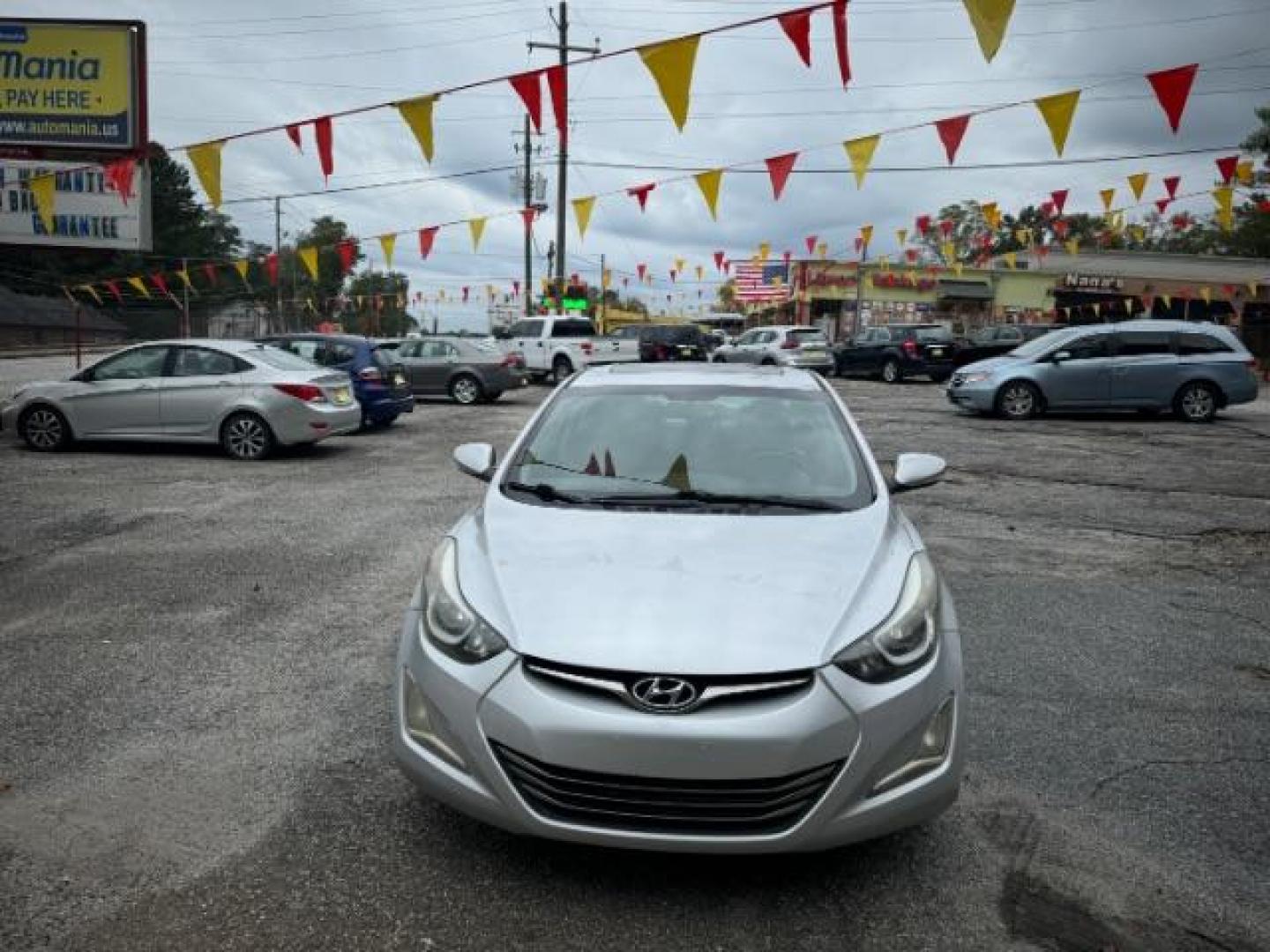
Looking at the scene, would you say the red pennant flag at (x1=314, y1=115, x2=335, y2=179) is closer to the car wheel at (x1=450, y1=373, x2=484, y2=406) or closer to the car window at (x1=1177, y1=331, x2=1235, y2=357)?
the car wheel at (x1=450, y1=373, x2=484, y2=406)

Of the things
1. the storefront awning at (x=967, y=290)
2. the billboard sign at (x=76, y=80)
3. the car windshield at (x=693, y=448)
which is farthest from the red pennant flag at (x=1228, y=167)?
the storefront awning at (x=967, y=290)

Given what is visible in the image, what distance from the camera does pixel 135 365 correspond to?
1125 centimetres

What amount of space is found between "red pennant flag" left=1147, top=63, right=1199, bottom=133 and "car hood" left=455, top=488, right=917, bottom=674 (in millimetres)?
9255

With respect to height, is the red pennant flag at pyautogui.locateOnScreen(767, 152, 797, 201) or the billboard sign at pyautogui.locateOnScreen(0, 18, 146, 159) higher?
the billboard sign at pyautogui.locateOnScreen(0, 18, 146, 159)

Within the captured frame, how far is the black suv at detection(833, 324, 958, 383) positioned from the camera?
26.5m

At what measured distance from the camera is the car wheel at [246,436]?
11.0m

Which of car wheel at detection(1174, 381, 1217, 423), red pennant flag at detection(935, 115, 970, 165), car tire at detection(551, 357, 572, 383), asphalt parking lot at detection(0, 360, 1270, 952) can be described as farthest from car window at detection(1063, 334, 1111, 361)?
car tire at detection(551, 357, 572, 383)

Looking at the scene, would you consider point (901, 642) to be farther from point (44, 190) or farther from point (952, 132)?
point (44, 190)

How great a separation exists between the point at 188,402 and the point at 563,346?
14.2m

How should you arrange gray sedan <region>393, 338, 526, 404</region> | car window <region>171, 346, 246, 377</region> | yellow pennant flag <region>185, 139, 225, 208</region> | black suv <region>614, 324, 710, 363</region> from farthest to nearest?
black suv <region>614, 324, 710, 363</region>
gray sedan <region>393, 338, 526, 404</region>
yellow pennant flag <region>185, 139, 225, 208</region>
car window <region>171, 346, 246, 377</region>

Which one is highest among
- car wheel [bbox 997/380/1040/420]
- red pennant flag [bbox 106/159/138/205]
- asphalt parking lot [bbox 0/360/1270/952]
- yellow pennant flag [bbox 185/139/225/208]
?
red pennant flag [bbox 106/159/138/205]

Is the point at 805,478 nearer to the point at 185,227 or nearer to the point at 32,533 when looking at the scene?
the point at 32,533

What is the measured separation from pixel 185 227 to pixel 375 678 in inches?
2697

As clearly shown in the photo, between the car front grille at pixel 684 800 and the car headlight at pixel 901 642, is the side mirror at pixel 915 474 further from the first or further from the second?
the car front grille at pixel 684 800
